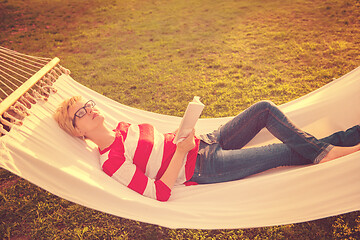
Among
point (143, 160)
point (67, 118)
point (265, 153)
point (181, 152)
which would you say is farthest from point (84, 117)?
point (265, 153)

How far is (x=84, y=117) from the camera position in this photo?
171 cm

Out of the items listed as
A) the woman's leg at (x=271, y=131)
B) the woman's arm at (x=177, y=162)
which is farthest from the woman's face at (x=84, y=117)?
the woman's leg at (x=271, y=131)

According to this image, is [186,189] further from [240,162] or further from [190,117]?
[190,117]

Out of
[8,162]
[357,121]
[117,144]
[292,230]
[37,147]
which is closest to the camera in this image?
[8,162]

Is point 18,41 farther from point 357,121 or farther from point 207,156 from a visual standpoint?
point 357,121

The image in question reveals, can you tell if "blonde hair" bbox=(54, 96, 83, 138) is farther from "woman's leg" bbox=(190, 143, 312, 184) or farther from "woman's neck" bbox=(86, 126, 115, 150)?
"woman's leg" bbox=(190, 143, 312, 184)

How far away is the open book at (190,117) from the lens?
1449 mm

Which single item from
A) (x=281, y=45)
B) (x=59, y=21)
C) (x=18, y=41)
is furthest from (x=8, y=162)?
(x=59, y=21)

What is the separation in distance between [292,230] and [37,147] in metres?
1.75

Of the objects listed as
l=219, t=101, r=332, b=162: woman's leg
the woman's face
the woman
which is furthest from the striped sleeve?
l=219, t=101, r=332, b=162: woman's leg

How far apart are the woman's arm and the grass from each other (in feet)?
1.74

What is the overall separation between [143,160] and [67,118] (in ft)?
1.84

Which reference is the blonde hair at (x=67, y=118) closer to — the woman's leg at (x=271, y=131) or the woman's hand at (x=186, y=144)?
the woman's hand at (x=186, y=144)

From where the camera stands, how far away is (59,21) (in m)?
6.88
